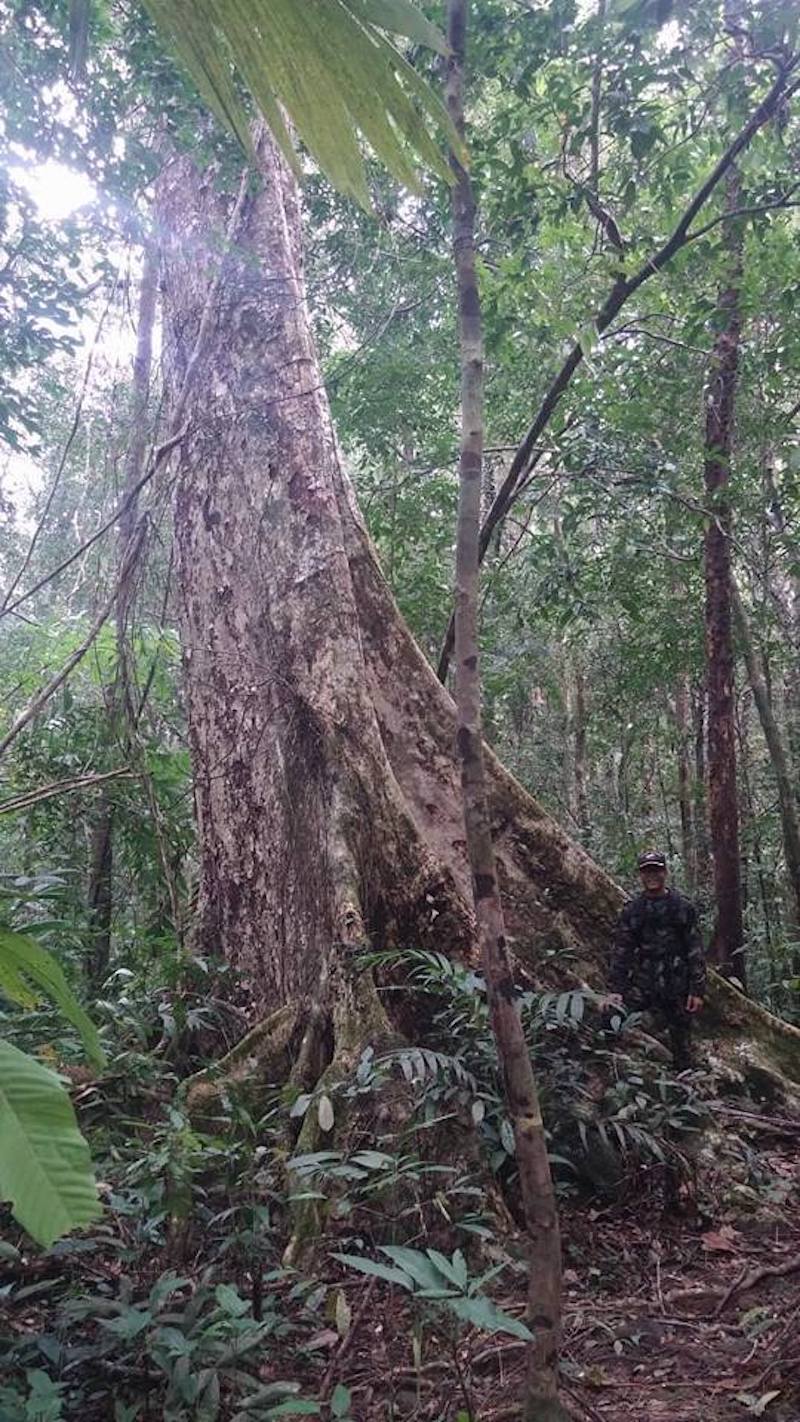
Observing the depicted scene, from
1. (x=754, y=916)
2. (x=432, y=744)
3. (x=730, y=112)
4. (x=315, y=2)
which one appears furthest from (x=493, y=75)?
(x=754, y=916)

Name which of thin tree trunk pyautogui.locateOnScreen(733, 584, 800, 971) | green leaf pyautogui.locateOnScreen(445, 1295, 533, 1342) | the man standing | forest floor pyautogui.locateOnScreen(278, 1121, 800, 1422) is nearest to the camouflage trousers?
the man standing

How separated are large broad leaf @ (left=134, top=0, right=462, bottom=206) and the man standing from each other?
492 centimetres

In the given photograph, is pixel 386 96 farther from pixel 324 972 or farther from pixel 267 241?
pixel 267 241

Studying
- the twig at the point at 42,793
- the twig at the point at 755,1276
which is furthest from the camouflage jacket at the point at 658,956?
the twig at the point at 42,793

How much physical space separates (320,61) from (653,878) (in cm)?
515

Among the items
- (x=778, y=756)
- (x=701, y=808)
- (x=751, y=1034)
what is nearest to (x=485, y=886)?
(x=751, y=1034)

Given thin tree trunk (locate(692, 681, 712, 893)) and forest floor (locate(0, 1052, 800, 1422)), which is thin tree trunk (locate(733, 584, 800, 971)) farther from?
forest floor (locate(0, 1052, 800, 1422))

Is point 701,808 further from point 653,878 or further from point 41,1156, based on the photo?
point 41,1156

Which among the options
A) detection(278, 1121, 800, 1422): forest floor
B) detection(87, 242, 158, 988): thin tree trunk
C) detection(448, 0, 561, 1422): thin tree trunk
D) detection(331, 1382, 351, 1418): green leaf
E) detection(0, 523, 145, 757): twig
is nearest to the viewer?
detection(331, 1382, 351, 1418): green leaf

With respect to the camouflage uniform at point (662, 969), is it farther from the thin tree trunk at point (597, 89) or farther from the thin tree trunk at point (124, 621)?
the thin tree trunk at point (597, 89)

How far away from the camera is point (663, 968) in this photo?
211 inches

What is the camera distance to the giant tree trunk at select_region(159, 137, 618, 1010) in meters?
4.93

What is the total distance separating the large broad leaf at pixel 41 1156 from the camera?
666 millimetres

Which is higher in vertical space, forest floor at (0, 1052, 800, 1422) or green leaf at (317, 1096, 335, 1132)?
green leaf at (317, 1096, 335, 1132)
